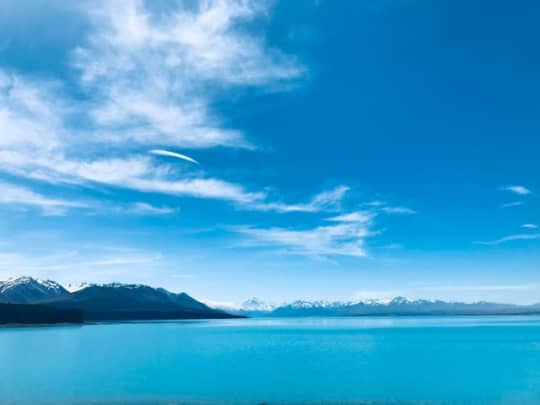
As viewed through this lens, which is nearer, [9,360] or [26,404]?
[26,404]

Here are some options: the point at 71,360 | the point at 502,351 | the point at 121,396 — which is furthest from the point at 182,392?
the point at 502,351

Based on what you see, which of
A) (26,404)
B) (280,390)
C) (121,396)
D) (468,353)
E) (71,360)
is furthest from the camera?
(468,353)

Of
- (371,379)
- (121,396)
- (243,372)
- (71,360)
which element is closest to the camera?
(121,396)

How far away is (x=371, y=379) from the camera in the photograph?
50.8 meters

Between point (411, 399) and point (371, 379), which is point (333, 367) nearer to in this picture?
point (371, 379)

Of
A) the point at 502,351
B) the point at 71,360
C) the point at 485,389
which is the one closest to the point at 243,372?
the point at 485,389

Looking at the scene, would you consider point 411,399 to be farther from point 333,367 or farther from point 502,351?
point 502,351

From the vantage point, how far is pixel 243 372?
56438 mm

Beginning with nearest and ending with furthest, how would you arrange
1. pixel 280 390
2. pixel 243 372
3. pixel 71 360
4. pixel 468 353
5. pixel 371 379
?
pixel 280 390, pixel 371 379, pixel 243 372, pixel 71 360, pixel 468 353

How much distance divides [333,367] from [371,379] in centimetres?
959

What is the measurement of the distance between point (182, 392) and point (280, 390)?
9681 millimetres

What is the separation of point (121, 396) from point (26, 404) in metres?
7.84

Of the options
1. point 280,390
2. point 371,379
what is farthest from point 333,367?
point 280,390

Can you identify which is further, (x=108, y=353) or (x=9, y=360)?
(x=108, y=353)
